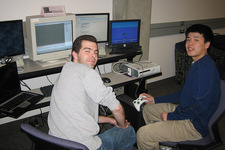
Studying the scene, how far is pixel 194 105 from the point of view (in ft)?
5.24

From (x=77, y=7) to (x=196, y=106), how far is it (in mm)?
1861

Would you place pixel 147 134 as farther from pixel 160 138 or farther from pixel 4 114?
pixel 4 114

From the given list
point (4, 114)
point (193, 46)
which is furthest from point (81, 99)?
point (193, 46)

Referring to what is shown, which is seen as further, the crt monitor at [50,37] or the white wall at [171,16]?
the white wall at [171,16]

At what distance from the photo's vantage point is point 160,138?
1.66 m

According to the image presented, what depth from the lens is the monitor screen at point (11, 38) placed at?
6.52 ft

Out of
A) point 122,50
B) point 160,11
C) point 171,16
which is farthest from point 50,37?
point 171,16

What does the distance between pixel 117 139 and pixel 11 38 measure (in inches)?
55.1

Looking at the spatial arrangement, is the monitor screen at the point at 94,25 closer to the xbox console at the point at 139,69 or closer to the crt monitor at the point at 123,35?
the crt monitor at the point at 123,35

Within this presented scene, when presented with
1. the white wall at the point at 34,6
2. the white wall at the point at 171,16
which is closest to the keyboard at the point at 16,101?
the white wall at the point at 34,6

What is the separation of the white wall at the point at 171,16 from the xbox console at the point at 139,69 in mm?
1034

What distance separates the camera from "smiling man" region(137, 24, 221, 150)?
1.57m

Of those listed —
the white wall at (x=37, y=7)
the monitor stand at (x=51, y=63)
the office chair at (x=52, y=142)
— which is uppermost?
the white wall at (x=37, y=7)

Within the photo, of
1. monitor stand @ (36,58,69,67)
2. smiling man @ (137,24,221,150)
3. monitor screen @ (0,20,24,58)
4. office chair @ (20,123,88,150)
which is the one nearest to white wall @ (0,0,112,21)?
monitor screen @ (0,20,24,58)
